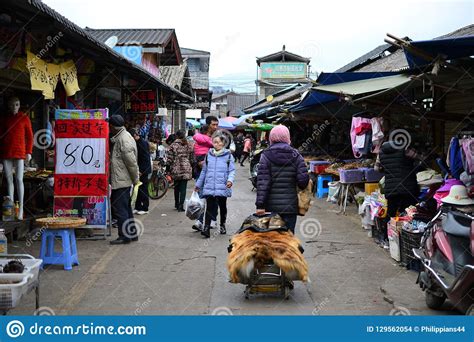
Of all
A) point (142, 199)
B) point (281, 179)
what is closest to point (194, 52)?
point (142, 199)

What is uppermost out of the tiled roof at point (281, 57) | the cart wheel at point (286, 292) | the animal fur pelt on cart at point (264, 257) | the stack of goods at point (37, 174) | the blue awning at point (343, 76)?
the tiled roof at point (281, 57)

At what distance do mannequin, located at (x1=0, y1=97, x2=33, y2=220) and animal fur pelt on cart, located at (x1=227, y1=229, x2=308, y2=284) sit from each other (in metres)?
4.79

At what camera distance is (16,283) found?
4.74m

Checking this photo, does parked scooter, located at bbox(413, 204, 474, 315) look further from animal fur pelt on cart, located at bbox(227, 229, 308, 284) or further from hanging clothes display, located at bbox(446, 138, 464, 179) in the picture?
animal fur pelt on cart, located at bbox(227, 229, 308, 284)

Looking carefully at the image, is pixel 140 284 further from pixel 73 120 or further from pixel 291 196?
pixel 73 120

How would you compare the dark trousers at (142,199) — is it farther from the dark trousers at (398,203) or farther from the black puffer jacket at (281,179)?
the black puffer jacket at (281,179)

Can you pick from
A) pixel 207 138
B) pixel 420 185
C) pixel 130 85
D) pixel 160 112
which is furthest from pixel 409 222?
pixel 160 112

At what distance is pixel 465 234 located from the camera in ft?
16.8

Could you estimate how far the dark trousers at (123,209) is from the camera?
9297 mm

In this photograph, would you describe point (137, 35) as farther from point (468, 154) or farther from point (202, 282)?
A: point (468, 154)

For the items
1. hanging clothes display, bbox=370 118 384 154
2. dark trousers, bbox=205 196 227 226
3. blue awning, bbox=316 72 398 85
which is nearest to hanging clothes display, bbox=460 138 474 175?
dark trousers, bbox=205 196 227 226

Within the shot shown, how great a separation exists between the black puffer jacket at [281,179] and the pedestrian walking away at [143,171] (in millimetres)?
5642

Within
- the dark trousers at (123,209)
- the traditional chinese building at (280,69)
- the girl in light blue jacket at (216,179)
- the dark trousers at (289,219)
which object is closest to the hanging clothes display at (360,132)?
the girl in light blue jacket at (216,179)

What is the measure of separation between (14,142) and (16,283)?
15.9 feet
